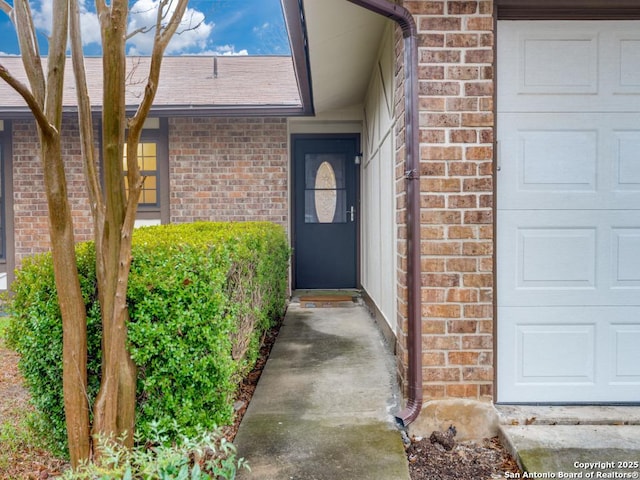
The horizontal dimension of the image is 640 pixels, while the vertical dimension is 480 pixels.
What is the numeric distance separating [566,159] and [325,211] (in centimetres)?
494

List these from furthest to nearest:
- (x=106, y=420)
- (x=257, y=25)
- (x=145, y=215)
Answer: (x=257, y=25) → (x=145, y=215) → (x=106, y=420)

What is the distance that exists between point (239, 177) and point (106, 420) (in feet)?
16.5

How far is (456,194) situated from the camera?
8.80ft

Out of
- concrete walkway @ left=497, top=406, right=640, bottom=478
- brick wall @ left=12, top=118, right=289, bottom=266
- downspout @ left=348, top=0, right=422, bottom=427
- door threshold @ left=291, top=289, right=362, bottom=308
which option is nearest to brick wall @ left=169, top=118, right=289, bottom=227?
brick wall @ left=12, top=118, right=289, bottom=266

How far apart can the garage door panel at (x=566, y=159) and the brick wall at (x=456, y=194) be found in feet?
0.66

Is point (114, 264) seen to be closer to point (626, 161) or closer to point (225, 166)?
point (626, 161)

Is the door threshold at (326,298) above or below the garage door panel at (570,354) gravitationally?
below

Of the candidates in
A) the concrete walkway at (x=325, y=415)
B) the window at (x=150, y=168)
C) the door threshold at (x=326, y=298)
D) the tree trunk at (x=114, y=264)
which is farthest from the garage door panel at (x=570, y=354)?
the window at (x=150, y=168)

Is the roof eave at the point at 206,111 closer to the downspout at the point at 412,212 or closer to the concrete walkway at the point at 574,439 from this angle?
the downspout at the point at 412,212

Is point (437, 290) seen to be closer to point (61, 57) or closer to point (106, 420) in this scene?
point (106, 420)

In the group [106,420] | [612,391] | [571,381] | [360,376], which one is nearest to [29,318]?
[106,420]

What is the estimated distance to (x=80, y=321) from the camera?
2.11 meters

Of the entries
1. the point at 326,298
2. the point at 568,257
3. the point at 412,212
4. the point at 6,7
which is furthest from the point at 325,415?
the point at 326,298

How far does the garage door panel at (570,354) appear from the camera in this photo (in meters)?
2.80
